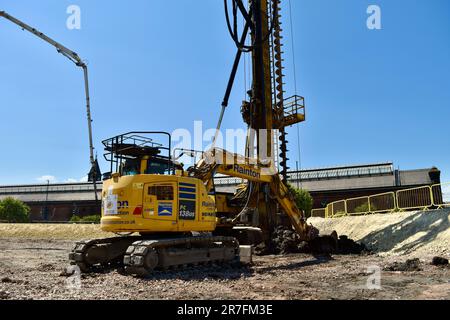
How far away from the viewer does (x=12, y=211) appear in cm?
5291

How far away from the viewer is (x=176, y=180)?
452 inches

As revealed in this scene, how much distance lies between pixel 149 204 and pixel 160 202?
326 millimetres

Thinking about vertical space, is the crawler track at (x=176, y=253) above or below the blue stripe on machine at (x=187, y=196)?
below

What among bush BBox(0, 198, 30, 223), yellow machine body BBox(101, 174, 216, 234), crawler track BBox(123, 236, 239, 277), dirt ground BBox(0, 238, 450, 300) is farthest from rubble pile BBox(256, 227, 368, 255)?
bush BBox(0, 198, 30, 223)

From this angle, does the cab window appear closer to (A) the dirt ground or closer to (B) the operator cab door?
(B) the operator cab door

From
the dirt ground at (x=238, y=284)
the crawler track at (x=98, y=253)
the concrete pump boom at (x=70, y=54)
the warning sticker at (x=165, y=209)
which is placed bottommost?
the dirt ground at (x=238, y=284)

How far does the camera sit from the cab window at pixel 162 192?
11141 mm

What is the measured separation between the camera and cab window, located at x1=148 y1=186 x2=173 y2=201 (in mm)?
11141

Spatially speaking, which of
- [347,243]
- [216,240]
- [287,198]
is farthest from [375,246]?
[216,240]

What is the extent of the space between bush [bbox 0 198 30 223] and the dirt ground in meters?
45.4

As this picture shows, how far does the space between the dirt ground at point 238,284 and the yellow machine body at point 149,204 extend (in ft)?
4.41

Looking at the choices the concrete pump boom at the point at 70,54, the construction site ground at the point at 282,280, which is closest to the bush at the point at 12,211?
the concrete pump boom at the point at 70,54

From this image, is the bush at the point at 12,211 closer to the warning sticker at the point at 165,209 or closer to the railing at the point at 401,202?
the railing at the point at 401,202
